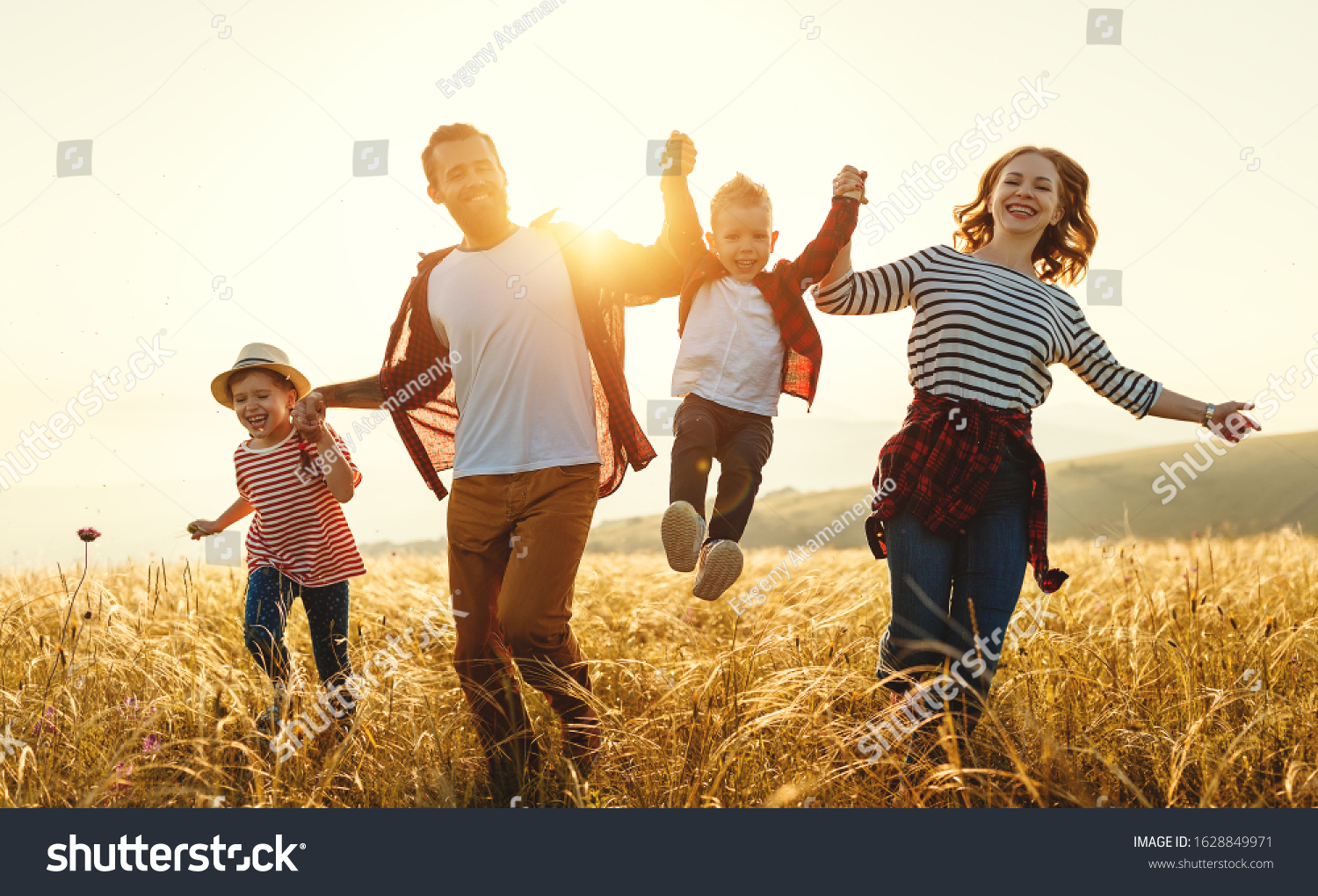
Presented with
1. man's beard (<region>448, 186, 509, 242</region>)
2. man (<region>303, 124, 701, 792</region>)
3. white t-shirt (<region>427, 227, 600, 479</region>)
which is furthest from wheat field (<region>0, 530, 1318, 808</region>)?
man's beard (<region>448, 186, 509, 242</region>)

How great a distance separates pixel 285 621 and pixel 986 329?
3.10m

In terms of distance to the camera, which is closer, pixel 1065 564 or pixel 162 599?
pixel 162 599

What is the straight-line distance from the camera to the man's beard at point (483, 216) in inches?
134

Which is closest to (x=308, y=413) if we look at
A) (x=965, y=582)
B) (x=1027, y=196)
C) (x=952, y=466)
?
(x=952, y=466)

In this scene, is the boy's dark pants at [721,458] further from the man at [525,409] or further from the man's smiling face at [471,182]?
the man's smiling face at [471,182]

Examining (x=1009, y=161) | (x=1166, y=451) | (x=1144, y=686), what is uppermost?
(x=1166, y=451)

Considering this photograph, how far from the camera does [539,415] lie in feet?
10.6

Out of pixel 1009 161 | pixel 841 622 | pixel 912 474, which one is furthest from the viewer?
pixel 841 622

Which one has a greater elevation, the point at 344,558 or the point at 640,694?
the point at 344,558

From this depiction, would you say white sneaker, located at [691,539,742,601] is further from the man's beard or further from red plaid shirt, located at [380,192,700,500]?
the man's beard

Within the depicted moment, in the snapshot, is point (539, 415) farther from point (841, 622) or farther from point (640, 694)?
point (841, 622)

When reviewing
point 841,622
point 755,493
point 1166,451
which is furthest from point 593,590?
point 1166,451

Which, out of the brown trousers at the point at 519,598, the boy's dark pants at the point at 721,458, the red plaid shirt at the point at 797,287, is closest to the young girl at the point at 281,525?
the brown trousers at the point at 519,598

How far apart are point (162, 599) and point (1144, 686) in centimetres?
603
